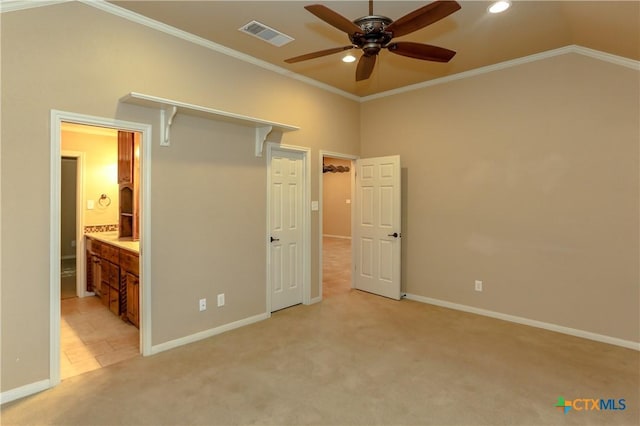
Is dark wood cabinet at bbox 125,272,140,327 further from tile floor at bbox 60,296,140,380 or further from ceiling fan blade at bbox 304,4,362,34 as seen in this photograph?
ceiling fan blade at bbox 304,4,362,34

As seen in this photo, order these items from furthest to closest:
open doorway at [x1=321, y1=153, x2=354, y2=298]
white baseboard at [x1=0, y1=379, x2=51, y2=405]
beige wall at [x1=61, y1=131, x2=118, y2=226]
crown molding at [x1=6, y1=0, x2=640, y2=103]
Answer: open doorway at [x1=321, y1=153, x2=354, y2=298] < beige wall at [x1=61, y1=131, x2=118, y2=226] < crown molding at [x1=6, y1=0, x2=640, y2=103] < white baseboard at [x1=0, y1=379, x2=51, y2=405]

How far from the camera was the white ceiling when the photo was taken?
9.24 ft

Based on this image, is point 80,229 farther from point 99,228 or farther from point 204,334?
point 204,334

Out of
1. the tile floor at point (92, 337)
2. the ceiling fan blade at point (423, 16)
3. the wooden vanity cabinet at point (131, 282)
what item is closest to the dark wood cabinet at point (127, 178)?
the wooden vanity cabinet at point (131, 282)

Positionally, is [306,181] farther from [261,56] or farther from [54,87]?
[54,87]

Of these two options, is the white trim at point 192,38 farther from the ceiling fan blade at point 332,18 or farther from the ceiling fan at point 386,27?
the ceiling fan blade at point 332,18

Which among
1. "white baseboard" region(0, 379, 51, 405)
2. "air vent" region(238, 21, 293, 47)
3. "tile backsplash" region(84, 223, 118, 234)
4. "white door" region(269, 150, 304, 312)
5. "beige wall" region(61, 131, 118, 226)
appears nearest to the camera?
"white baseboard" region(0, 379, 51, 405)

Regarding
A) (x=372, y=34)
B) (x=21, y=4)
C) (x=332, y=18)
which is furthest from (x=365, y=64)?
(x=21, y=4)

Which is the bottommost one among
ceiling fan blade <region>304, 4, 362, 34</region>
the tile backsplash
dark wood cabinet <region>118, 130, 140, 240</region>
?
the tile backsplash

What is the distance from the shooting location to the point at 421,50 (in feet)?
8.01

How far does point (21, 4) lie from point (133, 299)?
2659 mm

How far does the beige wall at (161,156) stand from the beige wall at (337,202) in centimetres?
682

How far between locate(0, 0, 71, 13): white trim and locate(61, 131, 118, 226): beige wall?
118 inches

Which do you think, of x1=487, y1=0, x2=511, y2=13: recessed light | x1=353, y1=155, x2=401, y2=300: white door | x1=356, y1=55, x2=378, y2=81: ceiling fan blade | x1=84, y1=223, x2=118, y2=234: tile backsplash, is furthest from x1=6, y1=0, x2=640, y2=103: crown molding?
x1=84, y1=223, x2=118, y2=234: tile backsplash
